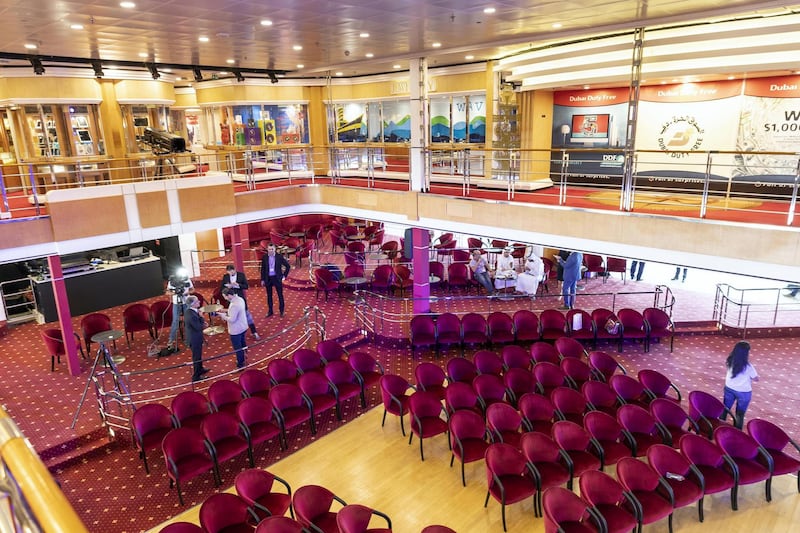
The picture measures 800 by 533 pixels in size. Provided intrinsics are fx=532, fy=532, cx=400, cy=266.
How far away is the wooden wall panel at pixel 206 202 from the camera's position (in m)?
12.1

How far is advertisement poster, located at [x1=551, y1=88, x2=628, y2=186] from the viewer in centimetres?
1298

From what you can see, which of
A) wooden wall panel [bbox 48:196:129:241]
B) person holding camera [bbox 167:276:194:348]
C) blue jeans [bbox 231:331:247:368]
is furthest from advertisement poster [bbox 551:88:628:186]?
wooden wall panel [bbox 48:196:129:241]

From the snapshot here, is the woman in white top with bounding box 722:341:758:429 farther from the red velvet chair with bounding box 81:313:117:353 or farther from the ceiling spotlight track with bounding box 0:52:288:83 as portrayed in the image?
the ceiling spotlight track with bounding box 0:52:288:83

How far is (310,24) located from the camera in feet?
29.6

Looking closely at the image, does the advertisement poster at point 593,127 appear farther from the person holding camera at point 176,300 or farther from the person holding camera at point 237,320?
the person holding camera at point 176,300

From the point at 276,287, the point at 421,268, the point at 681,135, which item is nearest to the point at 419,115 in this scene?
the point at 421,268

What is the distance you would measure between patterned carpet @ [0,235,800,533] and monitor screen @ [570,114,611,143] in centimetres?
428

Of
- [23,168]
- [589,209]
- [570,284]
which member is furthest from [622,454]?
[23,168]

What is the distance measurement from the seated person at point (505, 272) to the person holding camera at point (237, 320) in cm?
679

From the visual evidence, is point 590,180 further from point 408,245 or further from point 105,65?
point 105,65

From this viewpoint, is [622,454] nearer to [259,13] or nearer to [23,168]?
[259,13]

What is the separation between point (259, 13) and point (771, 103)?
9.94 meters

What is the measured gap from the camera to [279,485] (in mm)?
7375

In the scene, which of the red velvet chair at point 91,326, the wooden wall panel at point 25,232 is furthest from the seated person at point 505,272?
the wooden wall panel at point 25,232
